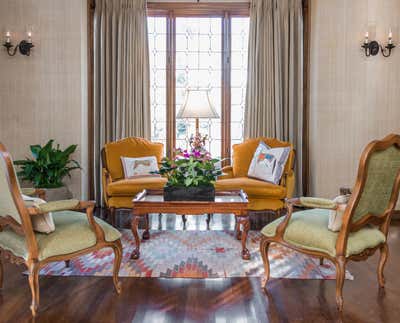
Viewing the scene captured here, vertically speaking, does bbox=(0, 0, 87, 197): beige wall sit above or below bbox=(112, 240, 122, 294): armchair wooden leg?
above

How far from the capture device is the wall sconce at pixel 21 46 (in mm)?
5354

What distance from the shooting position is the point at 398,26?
5.19 metres

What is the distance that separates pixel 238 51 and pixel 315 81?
1244 millimetres

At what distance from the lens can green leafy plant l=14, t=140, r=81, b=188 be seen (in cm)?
508

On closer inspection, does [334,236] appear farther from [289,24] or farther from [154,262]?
[289,24]

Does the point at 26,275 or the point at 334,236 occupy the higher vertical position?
the point at 334,236

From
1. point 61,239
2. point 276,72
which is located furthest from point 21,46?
point 61,239

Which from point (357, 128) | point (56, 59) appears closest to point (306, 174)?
point (357, 128)

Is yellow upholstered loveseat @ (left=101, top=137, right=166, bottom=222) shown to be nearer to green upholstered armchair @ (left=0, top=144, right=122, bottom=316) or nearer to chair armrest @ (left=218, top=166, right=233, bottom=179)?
chair armrest @ (left=218, top=166, right=233, bottom=179)

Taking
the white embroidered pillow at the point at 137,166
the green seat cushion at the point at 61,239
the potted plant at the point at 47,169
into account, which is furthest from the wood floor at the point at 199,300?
the white embroidered pillow at the point at 137,166

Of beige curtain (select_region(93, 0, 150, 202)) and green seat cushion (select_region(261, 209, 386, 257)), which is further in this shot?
beige curtain (select_region(93, 0, 150, 202))

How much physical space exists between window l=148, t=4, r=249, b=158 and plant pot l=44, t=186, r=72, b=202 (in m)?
1.62

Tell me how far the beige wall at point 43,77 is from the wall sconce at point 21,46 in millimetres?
74

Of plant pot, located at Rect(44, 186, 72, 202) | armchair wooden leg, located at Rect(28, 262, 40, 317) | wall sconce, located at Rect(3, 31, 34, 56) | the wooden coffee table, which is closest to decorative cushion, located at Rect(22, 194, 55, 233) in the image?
armchair wooden leg, located at Rect(28, 262, 40, 317)
